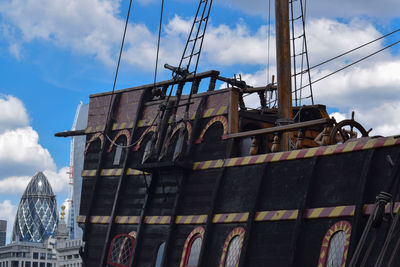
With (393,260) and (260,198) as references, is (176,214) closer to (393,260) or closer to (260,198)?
(260,198)

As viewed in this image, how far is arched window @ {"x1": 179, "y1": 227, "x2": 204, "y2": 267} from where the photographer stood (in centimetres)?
1305

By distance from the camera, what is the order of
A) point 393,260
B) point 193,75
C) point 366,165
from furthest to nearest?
point 193,75 < point 366,165 < point 393,260

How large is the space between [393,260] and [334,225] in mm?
1341

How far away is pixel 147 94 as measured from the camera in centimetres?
1605

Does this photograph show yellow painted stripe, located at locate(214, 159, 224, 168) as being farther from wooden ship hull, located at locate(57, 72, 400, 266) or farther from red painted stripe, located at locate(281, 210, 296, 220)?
red painted stripe, located at locate(281, 210, 296, 220)

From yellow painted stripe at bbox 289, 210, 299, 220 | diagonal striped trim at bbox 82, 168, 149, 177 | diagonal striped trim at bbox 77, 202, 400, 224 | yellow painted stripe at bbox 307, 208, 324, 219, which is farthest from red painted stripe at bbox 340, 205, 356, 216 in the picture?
diagonal striped trim at bbox 82, 168, 149, 177

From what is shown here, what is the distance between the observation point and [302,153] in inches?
459

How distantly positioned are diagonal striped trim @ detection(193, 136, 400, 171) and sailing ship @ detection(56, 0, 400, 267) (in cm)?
2

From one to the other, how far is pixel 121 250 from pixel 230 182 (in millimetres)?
3446

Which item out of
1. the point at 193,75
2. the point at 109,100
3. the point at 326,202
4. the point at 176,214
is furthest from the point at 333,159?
the point at 109,100

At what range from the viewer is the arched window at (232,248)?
12.2 metres

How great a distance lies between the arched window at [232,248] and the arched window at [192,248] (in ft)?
2.42

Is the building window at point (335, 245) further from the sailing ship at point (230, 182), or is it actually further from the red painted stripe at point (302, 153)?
the red painted stripe at point (302, 153)

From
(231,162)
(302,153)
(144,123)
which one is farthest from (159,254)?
(302,153)
